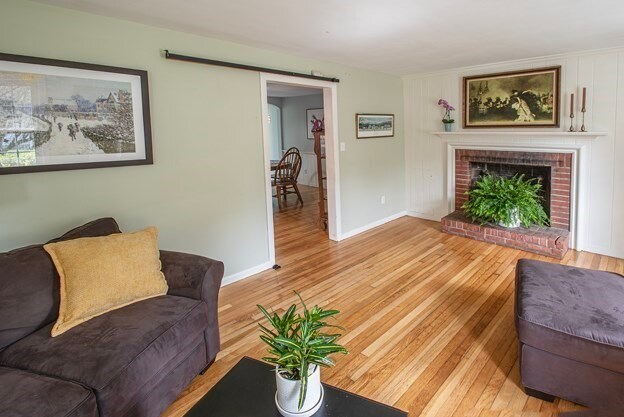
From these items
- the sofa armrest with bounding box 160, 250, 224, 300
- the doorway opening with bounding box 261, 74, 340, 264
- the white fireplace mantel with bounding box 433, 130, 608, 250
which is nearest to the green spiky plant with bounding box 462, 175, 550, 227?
the white fireplace mantel with bounding box 433, 130, 608, 250

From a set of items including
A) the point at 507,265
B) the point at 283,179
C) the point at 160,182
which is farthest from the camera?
the point at 283,179

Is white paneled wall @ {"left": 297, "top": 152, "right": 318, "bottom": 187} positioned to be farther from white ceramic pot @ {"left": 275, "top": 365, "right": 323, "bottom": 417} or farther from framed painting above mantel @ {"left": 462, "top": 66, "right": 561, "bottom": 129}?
white ceramic pot @ {"left": 275, "top": 365, "right": 323, "bottom": 417}

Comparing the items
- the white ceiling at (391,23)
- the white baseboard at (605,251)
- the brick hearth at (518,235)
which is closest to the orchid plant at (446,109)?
the white ceiling at (391,23)

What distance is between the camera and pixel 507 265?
12.5 ft

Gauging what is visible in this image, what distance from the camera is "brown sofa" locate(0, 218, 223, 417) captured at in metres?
1.46

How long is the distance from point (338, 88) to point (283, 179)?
108 inches

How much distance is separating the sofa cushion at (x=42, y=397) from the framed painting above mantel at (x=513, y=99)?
4843 mm

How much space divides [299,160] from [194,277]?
5.09m

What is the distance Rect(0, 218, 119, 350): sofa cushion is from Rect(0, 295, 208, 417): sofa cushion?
0.06m

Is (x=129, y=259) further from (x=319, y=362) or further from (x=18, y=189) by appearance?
(x=319, y=362)

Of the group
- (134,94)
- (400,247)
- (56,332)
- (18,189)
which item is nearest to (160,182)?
(134,94)

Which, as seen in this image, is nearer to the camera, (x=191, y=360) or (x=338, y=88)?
(x=191, y=360)

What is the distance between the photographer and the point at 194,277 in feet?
7.22

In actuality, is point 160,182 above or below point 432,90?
below
